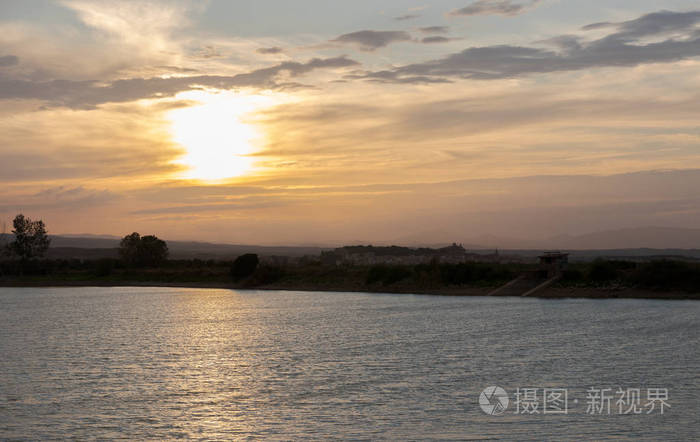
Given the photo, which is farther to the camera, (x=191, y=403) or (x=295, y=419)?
(x=191, y=403)

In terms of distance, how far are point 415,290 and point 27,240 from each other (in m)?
105

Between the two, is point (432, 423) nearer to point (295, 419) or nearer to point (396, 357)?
point (295, 419)

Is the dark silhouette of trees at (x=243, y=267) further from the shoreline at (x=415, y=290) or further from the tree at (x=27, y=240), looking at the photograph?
the tree at (x=27, y=240)

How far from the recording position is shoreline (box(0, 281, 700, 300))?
10462cm

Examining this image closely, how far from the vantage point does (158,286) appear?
530 feet

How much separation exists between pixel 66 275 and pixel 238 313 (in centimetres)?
10107

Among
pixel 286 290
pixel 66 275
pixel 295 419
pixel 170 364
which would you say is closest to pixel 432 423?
pixel 295 419

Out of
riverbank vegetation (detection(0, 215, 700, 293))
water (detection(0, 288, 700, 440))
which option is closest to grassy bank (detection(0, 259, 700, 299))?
riverbank vegetation (detection(0, 215, 700, 293))

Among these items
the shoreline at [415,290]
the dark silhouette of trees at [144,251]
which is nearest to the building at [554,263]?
the shoreline at [415,290]

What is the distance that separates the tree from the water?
4330 inches

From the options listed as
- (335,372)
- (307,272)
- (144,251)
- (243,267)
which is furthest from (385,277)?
(335,372)

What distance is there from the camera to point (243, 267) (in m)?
152

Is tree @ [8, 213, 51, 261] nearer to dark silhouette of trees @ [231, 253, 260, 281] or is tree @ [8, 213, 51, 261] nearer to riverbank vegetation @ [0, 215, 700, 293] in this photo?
riverbank vegetation @ [0, 215, 700, 293]

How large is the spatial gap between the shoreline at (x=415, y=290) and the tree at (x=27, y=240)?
10039 mm
